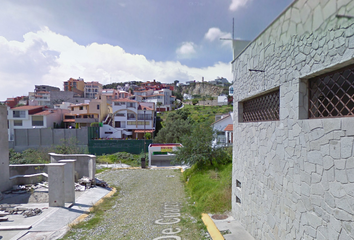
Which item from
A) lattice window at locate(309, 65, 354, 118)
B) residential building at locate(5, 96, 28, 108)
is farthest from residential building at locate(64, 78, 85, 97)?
lattice window at locate(309, 65, 354, 118)

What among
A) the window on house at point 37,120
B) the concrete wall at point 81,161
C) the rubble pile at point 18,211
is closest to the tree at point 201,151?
the concrete wall at point 81,161

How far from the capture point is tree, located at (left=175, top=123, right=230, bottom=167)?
45.7ft

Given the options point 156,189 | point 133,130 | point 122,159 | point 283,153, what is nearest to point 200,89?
point 133,130

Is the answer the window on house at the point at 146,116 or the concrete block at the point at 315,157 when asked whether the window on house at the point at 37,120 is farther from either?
the concrete block at the point at 315,157

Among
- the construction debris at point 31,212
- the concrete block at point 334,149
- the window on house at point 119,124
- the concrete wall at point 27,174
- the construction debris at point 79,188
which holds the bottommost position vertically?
the construction debris at point 79,188

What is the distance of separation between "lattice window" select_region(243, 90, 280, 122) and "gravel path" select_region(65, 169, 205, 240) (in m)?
3.79

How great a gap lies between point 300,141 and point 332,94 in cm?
87

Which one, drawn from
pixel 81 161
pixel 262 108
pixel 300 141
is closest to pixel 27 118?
pixel 81 161

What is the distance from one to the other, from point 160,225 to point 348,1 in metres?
7.35

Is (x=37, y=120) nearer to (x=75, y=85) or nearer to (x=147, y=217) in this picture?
(x=147, y=217)

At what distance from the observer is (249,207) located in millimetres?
5594

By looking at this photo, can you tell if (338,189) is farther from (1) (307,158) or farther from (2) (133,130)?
(2) (133,130)

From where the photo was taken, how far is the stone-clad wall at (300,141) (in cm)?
262

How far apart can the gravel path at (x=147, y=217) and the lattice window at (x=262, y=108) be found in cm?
379
